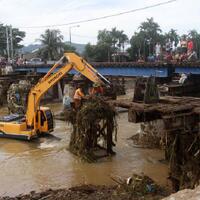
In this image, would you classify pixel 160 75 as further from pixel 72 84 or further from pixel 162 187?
pixel 162 187

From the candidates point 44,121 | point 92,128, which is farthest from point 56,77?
point 92,128

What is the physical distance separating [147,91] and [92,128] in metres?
4.39

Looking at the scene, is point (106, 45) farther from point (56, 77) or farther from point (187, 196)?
point (187, 196)

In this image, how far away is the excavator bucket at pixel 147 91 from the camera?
48.9 ft

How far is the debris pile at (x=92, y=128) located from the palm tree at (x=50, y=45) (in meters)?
62.6

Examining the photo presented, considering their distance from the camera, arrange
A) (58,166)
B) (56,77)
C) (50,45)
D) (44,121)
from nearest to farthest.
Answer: (58,166) < (56,77) < (44,121) < (50,45)

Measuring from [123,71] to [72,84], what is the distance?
16.5ft

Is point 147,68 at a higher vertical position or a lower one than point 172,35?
lower

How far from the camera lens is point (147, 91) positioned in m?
14.9

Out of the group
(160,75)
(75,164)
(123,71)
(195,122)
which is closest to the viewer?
(195,122)

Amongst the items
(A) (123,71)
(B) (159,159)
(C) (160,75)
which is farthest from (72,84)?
(B) (159,159)

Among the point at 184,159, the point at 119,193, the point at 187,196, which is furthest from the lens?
the point at 184,159

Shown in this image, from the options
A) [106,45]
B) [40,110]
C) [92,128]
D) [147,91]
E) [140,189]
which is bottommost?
[140,189]

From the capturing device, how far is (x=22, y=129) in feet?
75.5
